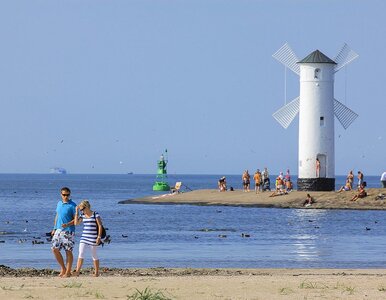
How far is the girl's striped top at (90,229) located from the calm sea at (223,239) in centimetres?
612

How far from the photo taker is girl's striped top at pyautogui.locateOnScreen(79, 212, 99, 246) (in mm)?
20906

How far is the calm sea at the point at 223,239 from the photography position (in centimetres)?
2919

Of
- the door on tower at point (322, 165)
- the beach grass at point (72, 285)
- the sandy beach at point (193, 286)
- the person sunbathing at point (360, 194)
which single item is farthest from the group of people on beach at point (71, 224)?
the door on tower at point (322, 165)

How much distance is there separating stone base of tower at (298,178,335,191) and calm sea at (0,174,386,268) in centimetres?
246

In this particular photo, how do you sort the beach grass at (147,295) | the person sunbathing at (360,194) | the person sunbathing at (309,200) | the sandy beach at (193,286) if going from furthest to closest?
the person sunbathing at (309,200) → the person sunbathing at (360,194) → the sandy beach at (193,286) → the beach grass at (147,295)

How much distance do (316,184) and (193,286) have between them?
43001mm

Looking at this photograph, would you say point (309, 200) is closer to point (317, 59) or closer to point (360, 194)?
point (360, 194)

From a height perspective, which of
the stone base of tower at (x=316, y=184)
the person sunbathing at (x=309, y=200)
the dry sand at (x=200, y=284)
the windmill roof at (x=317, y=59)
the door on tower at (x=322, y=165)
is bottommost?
the dry sand at (x=200, y=284)

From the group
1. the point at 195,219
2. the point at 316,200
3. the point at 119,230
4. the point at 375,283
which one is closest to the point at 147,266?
the point at 375,283

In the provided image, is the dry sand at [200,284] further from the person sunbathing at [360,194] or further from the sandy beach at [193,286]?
the person sunbathing at [360,194]

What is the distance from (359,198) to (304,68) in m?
7.96

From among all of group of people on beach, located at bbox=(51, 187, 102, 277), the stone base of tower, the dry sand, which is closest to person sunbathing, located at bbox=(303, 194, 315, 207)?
the stone base of tower

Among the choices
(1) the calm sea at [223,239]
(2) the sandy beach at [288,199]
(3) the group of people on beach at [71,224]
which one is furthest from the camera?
(2) the sandy beach at [288,199]

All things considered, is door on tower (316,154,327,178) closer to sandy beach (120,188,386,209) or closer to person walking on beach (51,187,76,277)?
sandy beach (120,188,386,209)
